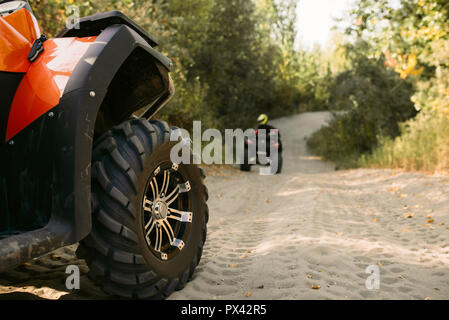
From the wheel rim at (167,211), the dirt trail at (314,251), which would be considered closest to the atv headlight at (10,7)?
the wheel rim at (167,211)

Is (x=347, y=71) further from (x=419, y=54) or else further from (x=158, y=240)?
(x=158, y=240)

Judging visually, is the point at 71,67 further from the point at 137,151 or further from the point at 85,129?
→ the point at 137,151

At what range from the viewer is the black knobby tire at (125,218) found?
1.83 m

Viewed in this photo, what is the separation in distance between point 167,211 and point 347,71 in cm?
1939

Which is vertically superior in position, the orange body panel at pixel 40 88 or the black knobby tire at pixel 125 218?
the orange body panel at pixel 40 88

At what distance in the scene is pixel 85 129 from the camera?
174 centimetres

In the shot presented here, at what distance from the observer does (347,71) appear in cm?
1984

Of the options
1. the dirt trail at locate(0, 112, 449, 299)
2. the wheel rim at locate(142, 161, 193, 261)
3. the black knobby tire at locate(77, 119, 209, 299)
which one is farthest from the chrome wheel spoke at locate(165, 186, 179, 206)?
the dirt trail at locate(0, 112, 449, 299)

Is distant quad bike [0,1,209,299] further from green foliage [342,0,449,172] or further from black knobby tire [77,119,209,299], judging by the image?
green foliage [342,0,449,172]

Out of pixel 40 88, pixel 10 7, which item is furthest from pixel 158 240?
pixel 10 7

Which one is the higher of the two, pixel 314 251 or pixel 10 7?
pixel 10 7

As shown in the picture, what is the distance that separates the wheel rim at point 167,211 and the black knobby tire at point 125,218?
0.10 meters

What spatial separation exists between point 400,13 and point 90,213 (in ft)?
34.0

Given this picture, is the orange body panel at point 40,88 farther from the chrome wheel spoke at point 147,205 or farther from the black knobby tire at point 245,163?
the black knobby tire at point 245,163
